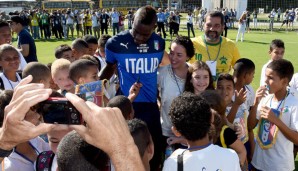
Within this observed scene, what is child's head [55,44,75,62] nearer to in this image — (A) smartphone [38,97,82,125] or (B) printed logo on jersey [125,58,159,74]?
(B) printed logo on jersey [125,58,159,74]

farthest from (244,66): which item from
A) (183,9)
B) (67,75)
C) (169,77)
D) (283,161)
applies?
(183,9)

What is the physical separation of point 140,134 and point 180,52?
1729mm

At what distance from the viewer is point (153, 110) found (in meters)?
3.87

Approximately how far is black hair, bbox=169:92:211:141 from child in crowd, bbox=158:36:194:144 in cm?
149

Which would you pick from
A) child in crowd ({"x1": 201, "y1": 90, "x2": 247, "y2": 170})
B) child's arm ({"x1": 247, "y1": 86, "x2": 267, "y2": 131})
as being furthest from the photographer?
child's arm ({"x1": 247, "y1": 86, "x2": 267, "y2": 131})

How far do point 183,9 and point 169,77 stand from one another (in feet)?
142

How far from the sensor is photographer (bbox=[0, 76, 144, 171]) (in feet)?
3.87

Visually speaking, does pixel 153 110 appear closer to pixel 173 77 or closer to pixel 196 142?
pixel 173 77

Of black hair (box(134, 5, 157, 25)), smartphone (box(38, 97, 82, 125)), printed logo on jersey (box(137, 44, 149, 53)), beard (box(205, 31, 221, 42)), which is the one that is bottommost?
smartphone (box(38, 97, 82, 125))

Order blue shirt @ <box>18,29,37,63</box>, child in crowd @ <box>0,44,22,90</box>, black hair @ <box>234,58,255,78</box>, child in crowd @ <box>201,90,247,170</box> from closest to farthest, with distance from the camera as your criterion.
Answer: child in crowd @ <box>201,90,247,170</box> → black hair @ <box>234,58,255,78</box> → child in crowd @ <box>0,44,22,90</box> → blue shirt @ <box>18,29,37,63</box>

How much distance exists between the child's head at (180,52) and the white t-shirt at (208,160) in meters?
1.80

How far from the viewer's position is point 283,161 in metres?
3.28

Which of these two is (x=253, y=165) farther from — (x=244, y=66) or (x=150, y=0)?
(x=150, y=0)

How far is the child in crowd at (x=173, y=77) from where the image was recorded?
3.72 meters
